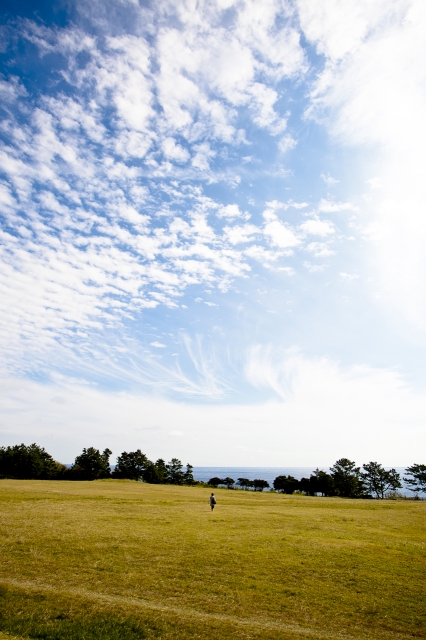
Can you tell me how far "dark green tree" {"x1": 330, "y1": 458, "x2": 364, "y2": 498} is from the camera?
109 meters

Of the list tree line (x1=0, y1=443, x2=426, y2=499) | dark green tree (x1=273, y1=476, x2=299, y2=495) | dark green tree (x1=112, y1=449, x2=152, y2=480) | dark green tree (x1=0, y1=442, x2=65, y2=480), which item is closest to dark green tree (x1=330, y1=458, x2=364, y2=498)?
tree line (x1=0, y1=443, x2=426, y2=499)

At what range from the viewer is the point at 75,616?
50.4 feet

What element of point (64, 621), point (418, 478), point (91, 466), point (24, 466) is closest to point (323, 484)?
point (418, 478)

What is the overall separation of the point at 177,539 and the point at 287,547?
890cm

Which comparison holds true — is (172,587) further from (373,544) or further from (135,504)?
(135,504)

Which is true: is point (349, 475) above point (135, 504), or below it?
above

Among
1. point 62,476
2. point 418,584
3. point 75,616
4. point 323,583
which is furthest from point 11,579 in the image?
point 62,476

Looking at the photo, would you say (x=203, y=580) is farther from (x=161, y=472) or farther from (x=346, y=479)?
(x=161, y=472)

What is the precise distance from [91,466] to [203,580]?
126501 millimetres

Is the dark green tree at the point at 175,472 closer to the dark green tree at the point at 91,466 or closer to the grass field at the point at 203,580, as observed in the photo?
the dark green tree at the point at 91,466

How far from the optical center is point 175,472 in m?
146

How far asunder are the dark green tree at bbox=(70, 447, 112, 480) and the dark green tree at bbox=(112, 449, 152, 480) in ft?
15.2

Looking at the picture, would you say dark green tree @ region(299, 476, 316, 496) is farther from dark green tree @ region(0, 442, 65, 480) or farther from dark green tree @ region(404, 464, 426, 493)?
dark green tree @ region(0, 442, 65, 480)

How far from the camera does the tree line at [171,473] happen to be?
360 feet
